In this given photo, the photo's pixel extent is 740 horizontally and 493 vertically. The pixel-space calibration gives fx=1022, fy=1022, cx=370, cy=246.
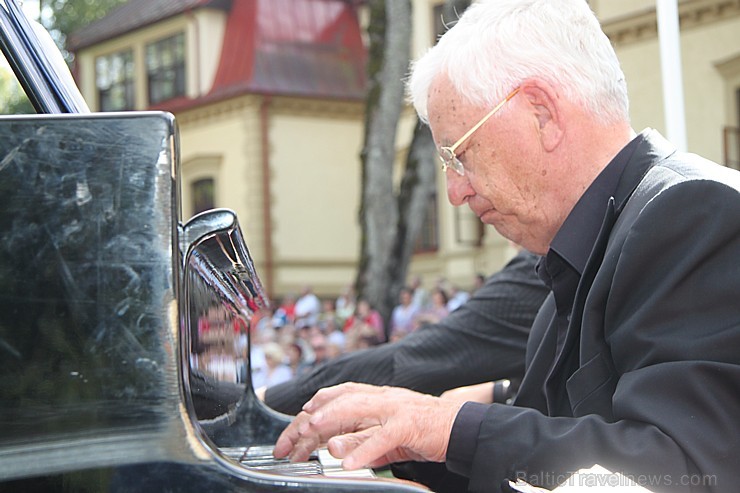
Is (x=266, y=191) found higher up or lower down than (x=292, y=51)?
lower down

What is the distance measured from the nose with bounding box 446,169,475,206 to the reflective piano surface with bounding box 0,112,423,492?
3.41 feet

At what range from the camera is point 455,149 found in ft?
8.00

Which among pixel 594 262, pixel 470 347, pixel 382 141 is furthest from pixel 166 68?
pixel 594 262

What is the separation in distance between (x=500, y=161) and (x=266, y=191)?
926 inches

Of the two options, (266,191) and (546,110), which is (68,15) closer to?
(266,191)

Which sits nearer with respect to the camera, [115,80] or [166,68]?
[166,68]

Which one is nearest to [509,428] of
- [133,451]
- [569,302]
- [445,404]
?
[445,404]

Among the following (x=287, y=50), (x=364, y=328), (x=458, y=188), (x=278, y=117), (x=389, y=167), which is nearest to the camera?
(x=458, y=188)

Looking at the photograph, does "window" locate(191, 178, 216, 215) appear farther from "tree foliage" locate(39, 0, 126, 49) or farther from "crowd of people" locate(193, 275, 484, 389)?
"tree foliage" locate(39, 0, 126, 49)

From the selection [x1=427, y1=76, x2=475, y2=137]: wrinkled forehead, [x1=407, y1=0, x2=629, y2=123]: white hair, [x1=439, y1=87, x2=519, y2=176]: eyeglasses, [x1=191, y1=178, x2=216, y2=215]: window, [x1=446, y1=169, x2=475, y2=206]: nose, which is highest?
[x1=407, y1=0, x2=629, y2=123]: white hair

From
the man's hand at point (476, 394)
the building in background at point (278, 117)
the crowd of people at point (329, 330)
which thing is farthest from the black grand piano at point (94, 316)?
the building in background at point (278, 117)

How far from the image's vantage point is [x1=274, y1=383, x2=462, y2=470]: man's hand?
192 cm

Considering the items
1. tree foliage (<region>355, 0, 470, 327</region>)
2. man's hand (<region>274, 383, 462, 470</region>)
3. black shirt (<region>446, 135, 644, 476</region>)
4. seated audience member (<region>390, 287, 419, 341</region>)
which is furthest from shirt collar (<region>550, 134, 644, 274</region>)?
seated audience member (<region>390, 287, 419, 341</region>)

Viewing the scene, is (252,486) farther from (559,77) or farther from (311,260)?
(311,260)
